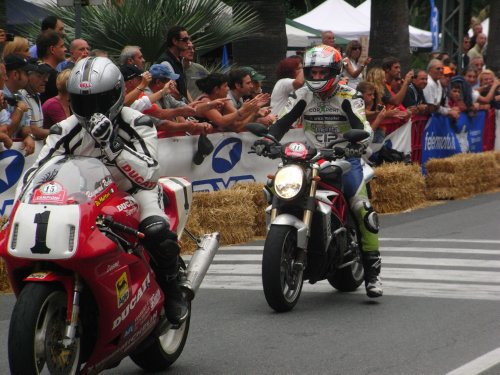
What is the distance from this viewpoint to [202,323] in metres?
8.52

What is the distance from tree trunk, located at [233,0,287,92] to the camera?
18.1m

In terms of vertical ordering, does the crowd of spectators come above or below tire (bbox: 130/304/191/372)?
above

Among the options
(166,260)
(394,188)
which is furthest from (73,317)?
(394,188)

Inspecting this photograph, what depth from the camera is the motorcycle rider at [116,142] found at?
6.25 metres

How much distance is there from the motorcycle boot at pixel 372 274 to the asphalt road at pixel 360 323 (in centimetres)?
9

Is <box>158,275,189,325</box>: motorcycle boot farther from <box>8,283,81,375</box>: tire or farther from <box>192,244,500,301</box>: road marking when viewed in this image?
<box>192,244,500,301</box>: road marking

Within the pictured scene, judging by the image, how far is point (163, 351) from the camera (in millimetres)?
6941

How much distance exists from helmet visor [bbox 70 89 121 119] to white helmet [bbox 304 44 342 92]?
349cm

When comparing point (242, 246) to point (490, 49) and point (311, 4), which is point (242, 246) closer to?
point (490, 49)

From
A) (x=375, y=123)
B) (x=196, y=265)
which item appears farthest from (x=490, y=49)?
(x=196, y=265)

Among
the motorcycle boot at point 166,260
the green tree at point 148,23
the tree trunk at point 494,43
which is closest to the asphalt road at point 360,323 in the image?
the motorcycle boot at point 166,260

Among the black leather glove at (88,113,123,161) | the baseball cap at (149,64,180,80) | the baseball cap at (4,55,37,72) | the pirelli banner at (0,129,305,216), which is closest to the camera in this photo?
the black leather glove at (88,113,123,161)

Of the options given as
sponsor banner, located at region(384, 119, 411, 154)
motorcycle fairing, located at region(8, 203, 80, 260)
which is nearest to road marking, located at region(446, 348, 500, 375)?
motorcycle fairing, located at region(8, 203, 80, 260)

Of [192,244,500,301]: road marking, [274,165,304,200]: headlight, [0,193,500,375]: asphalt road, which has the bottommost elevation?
[192,244,500,301]: road marking
